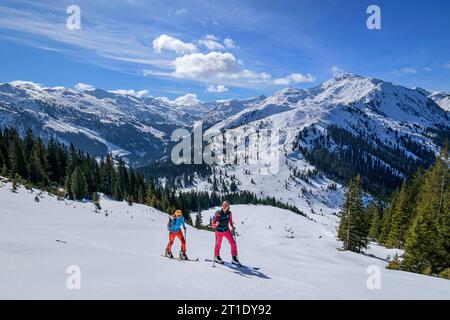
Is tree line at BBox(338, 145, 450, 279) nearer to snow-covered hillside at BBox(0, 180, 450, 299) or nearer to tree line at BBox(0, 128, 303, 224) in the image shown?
snow-covered hillside at BBox(0, 180, 450, 299)

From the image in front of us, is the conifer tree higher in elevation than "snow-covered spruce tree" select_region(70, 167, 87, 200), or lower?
lower

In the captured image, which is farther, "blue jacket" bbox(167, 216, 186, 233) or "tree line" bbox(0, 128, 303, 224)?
"tree line" bbox(0, 128, 303, 224)

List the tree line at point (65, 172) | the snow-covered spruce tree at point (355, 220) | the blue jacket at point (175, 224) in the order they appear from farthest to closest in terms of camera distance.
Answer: the tree line at point (65, 172), the snow-covered spruce tree at point (355, 220), the blue jacket at point (175, 224)

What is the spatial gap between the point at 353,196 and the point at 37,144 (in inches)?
2506

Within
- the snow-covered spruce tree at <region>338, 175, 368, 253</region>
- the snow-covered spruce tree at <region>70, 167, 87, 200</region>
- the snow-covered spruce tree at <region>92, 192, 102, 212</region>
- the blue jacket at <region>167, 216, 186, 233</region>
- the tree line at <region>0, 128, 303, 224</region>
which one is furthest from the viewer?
the tree line at <region>0, 128, 303, 224</region>

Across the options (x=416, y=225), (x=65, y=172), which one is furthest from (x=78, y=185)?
(x=416, y=225)

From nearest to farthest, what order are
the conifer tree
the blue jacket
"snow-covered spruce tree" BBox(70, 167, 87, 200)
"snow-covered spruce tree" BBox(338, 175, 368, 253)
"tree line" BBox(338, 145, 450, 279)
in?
1. the blue jacket
2. "tree line" BBox(338, 145, 450, 279)
3. "snow-covered spruce tree" BBox(338, 175, 368, 253)
4. the conifer tree
5. "snow-covered spruce tree" BBox(70, 167, 87, 200)

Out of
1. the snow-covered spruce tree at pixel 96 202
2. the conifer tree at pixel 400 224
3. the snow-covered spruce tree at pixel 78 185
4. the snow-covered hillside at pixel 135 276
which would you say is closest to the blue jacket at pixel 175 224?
the snow-covered hillside at pixel 135 276

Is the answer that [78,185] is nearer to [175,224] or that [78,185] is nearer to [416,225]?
[175,224]

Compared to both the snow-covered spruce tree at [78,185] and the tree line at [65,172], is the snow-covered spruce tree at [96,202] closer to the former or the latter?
the tree line at [65,172]

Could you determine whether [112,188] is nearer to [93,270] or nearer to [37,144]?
[37,144]

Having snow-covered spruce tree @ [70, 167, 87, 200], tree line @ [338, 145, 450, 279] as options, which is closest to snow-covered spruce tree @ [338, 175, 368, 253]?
tree line @ [338, 145, 450, 279]

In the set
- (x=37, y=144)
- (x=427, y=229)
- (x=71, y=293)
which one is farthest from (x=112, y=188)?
(x=71, y=293)

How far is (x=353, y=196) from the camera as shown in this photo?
42000 millimetres
